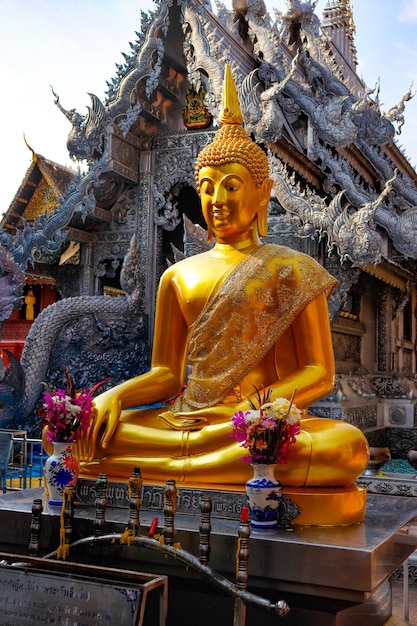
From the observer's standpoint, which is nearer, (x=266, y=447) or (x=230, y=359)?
(x=266, y=447)

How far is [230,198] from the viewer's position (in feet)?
10.1

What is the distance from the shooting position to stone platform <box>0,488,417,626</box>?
2.17 m

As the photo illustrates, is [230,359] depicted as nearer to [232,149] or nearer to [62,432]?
[62,432]

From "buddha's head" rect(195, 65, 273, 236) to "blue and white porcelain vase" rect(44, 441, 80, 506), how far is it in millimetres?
1257

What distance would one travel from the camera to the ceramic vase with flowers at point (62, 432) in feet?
8.96

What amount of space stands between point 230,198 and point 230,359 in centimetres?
68

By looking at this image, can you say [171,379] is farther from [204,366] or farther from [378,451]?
[378,451]

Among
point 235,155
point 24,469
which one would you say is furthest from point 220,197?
point 24,469

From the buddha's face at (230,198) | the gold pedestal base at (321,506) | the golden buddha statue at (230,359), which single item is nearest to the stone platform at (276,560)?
the gold pedestal base at (321,506)

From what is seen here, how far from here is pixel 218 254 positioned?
321 cm

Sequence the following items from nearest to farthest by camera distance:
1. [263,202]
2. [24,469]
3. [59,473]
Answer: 1. [59,473]
2. [263,202]
3. [24,469]

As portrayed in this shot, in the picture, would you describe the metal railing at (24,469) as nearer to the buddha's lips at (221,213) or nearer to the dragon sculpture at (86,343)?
the dragon sculpture at (86,343)

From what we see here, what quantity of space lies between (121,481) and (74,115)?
14.7ft

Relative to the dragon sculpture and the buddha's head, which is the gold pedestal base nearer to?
the buddha's head
